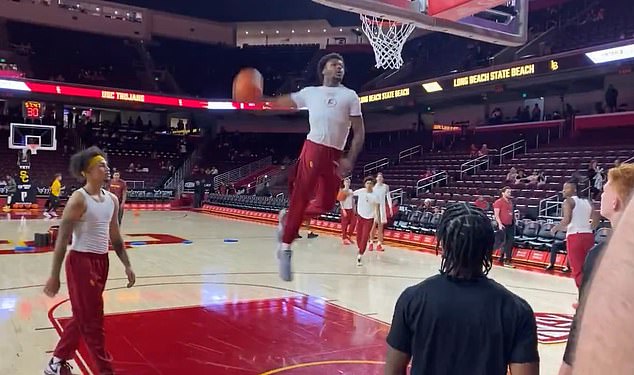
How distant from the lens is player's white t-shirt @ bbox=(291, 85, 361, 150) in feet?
14.6

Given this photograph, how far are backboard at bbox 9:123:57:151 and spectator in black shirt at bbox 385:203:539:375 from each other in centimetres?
2121

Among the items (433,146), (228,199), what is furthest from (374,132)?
(228,199)

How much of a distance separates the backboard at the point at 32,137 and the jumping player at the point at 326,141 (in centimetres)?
1881

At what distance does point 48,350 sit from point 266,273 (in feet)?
16.2

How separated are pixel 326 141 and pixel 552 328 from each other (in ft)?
12.3

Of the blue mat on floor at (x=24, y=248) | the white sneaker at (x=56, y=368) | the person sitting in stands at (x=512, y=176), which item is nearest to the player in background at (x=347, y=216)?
the person sitting in stands at (x=512, y=176)

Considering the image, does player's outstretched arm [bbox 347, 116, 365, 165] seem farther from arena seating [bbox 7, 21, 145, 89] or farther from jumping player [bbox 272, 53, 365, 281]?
arena seating [bbox 7, 21, 145, 89]

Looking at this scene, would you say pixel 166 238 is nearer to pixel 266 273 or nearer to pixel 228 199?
pixel 266 273

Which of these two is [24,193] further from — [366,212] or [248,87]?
[248,87]

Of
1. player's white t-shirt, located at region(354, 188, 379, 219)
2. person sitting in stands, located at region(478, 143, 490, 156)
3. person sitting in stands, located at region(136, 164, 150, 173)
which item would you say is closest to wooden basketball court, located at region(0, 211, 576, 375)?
player's white t-shirt, located at region(354, 188, 379, 219)

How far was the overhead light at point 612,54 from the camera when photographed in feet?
50.4

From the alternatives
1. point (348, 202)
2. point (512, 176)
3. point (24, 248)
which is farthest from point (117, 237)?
point (512, 176)

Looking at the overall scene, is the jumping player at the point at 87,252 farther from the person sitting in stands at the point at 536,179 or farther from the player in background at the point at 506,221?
the person sitting in stands at the point at 536,179

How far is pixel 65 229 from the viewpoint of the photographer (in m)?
4.05
